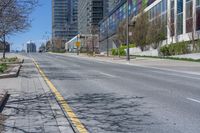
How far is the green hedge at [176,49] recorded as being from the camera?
2248 inches

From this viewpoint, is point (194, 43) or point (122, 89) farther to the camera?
point (194, 43)

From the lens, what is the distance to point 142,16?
7775 centimetres

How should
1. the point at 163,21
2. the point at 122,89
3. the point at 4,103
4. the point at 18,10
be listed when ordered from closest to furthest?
the point at 4,103 < the point at 18,10 < the point at 122,89 < the point at 163,21

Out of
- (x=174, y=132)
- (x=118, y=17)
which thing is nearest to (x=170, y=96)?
(x=174, y=132)

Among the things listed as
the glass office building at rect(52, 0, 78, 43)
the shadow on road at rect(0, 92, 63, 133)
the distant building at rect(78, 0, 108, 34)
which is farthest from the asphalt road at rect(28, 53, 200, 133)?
the distant building at rect(78, 0, 108, 34)

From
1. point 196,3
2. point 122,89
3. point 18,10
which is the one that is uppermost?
point 196,3

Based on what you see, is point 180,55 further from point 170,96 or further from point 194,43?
point 170,96

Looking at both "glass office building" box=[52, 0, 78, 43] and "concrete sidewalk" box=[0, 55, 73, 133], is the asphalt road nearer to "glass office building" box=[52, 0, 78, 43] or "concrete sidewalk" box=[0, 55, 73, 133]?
"concrete sidewalk" box=[0, 55, 73, 133]

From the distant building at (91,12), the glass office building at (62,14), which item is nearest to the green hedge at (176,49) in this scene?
the glass office building at (62,14)

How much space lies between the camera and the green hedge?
57.1m

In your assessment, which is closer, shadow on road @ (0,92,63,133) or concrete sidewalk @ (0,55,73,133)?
concrete sidewalk @ (0,55,73,133)

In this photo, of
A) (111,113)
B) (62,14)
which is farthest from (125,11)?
(111,113)

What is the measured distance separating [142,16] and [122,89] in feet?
200

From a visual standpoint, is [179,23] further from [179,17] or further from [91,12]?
[91,12]
